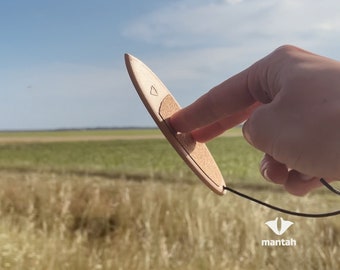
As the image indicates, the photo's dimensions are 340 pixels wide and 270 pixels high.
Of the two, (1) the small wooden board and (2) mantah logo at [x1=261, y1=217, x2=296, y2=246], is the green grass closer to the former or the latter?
(2) mantah logo at [x1=261, y1=217, x2=296, y2=246]

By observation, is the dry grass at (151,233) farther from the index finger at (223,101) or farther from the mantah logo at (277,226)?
the index finger at (223,101)

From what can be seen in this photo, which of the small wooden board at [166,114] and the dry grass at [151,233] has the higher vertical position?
the small wooden board at [166,114]

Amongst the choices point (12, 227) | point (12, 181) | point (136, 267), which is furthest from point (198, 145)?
point (12, 181)

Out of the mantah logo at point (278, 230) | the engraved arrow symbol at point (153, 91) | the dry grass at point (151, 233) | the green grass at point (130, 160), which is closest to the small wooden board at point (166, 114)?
the engraved arrow symbol at point (153, 91)

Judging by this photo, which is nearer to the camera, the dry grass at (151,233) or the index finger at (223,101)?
the index finger at (223,101)

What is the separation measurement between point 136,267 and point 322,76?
1360mm

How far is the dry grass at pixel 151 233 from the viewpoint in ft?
5.55

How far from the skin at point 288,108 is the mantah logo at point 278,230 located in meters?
1.56

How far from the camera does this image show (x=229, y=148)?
9102 mm

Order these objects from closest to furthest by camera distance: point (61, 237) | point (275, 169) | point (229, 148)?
point (275, 169)
point (61, 237)
point (229, 148)

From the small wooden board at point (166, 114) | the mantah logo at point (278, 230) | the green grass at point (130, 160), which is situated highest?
the small wooden board at point (166, 114)

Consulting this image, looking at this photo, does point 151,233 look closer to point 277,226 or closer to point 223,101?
point 277,226

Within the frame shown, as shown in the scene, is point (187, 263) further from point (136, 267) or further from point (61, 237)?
point (61, 237)

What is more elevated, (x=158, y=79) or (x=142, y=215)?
(x=158, y=79)
